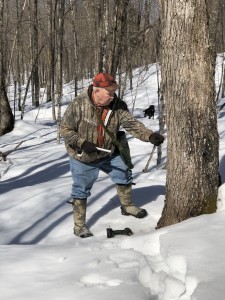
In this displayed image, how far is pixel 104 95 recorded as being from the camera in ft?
11.6

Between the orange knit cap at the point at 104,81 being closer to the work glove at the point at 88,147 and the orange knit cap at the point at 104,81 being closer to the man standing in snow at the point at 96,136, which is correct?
the man standing in snow at the point at 96,136

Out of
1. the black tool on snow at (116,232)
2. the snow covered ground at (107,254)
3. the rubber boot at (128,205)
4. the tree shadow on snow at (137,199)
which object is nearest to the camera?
the snow covered ground at (107,254)

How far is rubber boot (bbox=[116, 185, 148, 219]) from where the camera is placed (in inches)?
158

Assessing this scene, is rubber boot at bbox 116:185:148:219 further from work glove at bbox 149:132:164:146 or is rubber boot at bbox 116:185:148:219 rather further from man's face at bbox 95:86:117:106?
man's face at bbox 95:86:117:106

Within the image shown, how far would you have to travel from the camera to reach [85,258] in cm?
254

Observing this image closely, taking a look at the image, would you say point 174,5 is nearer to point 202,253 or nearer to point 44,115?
point 202,253

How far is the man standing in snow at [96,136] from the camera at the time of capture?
3541 millimetres

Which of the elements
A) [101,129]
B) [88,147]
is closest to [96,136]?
[101,129]

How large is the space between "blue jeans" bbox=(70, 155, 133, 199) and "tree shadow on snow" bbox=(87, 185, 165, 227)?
443 millimetres

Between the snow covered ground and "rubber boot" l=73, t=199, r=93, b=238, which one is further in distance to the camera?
"rubber boot" l=73, t=199, r=93, b=238

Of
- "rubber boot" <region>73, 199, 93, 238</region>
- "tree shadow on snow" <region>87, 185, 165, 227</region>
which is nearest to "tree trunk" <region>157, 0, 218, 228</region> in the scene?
"rubber boot" <region>73, 199, 93, 238</region>

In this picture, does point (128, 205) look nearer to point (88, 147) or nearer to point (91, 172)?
point (91, 172)

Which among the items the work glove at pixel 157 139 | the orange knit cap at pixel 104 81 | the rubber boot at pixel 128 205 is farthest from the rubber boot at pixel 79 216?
the orange knit cap at pixel 104 81

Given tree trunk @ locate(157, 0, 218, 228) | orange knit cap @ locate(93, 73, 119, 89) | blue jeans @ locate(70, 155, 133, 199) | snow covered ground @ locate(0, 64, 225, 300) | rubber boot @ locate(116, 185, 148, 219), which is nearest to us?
snow covered ground @ locate(0, 64, 225, 300)
